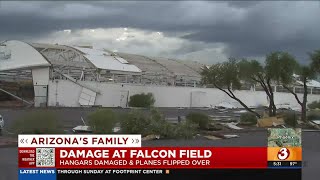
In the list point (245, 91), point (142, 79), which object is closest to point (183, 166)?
point (142, 79)

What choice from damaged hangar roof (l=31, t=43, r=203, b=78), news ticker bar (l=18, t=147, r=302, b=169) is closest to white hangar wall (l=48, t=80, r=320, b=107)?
damaged hangar roof (l=31, t=43, r=203, b=78)

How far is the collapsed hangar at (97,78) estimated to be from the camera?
7325 centimetres

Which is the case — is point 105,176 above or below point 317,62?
below

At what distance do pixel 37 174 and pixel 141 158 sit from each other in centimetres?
139

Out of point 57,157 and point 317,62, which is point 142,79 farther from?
point 57,157

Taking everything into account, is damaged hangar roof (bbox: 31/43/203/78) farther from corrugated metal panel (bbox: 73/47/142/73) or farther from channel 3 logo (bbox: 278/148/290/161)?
channel 3 logo (bbox: 278/148/290/161)

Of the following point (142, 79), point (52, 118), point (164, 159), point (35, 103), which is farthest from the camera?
point (142, 79)

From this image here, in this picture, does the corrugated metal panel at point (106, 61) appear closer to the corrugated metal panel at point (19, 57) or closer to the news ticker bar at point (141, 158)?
the corrugated metal panel at point (19, 57)

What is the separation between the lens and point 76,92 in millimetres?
73375

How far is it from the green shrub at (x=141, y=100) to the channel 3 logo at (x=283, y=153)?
67.5 meters

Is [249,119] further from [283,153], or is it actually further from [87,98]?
[87,98]

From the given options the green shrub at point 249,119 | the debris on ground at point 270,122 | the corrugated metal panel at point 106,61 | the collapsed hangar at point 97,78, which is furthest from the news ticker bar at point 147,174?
the corrugated metal panel at point 106,61

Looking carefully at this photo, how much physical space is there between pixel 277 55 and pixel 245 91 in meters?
50.9

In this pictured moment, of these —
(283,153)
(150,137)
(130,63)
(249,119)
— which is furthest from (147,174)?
(130,63)
